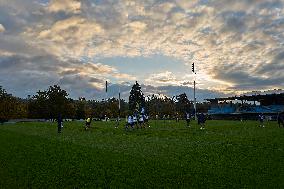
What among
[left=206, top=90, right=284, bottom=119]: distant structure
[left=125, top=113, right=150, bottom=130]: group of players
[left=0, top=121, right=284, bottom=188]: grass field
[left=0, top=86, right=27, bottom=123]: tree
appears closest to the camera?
[left=0, top=121, right=284, bottom=188]: grass field

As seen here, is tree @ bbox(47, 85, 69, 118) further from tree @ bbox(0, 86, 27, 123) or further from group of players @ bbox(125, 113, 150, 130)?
group of players @ bbox(125, 113, 150, 130)

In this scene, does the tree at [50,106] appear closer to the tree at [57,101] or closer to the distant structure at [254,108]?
the tree at [57,101]

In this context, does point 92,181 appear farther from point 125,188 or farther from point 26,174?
point 26,174

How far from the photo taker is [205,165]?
14.6 meters

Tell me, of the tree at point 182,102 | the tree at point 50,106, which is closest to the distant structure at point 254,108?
the tree at point 50,106

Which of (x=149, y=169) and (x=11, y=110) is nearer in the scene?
(x=149, y=169)

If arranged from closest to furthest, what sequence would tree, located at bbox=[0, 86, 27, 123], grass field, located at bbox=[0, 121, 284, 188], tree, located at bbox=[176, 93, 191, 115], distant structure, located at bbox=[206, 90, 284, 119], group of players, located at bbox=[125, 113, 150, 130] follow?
grass field, located at bbox=[0, 121, 284, 188]
group of players, located at bbox=[125, 113, 150, 130]
distant structure, located at bbox=[206, 90, 284, 119]
tree, located at bbox=[0, 86, 27, 123]
tree, located at bbox=[176, 93, 191, 115]

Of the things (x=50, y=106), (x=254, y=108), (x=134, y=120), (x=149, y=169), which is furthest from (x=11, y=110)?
(x=149, y=169)

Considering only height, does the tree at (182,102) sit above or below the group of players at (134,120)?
above

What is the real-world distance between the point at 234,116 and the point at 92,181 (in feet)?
261

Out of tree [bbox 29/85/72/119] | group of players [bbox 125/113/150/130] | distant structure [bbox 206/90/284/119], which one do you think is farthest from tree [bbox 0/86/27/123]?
group of players [bbox 125/113/150/130]

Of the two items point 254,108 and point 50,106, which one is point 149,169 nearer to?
point 254,108

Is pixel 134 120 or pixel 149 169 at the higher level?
pixel 134 120

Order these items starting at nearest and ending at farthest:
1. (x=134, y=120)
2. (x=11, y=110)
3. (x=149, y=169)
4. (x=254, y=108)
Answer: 1. (x=149, y=169)
2. (x=134, y=120)
3. (x=254, y=108)
4. (x=11, y=110)
